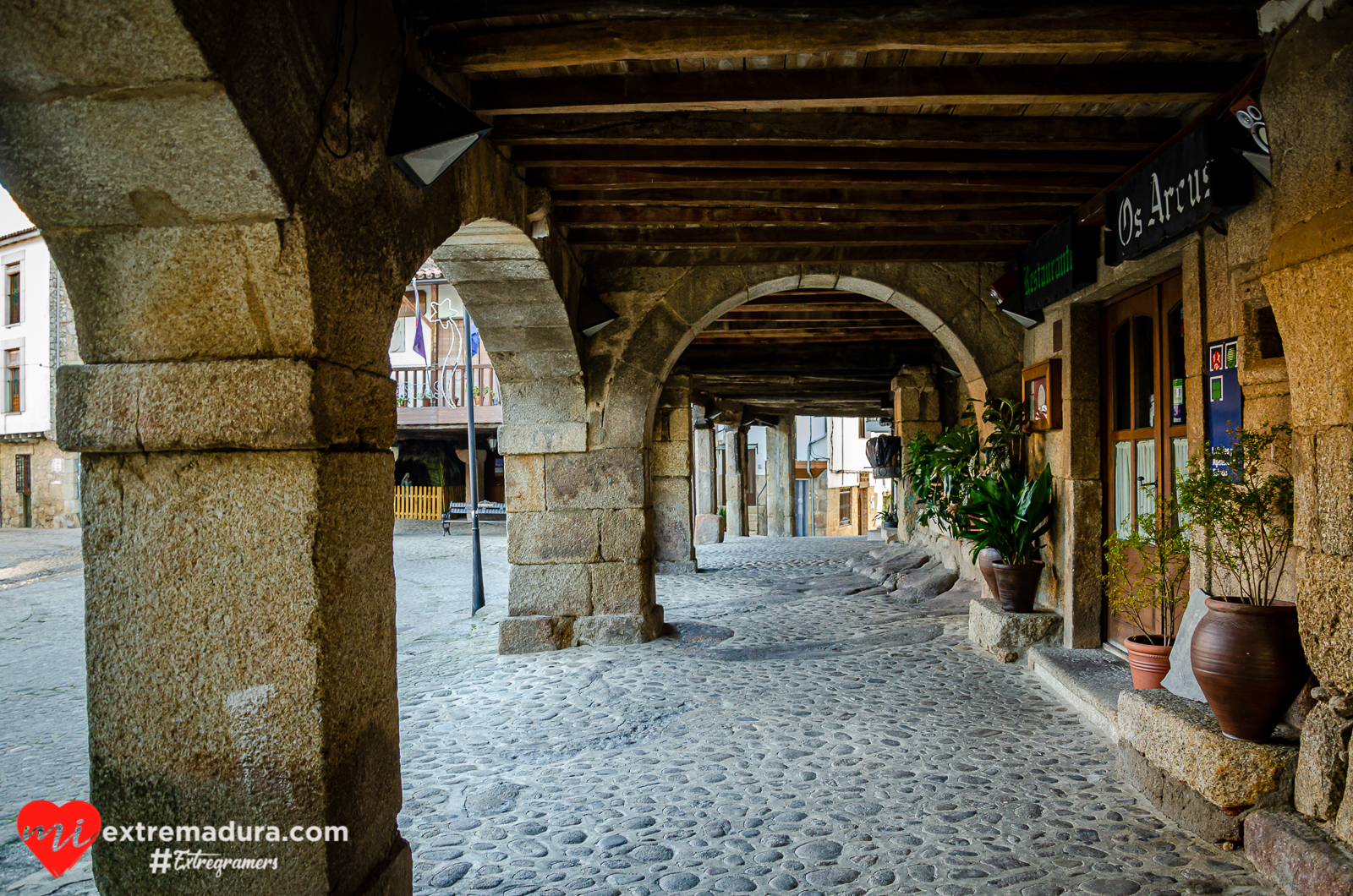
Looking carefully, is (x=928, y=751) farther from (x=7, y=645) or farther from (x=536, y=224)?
(x=7, y=645)

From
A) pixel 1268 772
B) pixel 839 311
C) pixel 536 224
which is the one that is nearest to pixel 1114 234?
pixel 1268 772

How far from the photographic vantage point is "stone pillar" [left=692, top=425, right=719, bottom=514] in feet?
49.1

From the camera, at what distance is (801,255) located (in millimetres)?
5188

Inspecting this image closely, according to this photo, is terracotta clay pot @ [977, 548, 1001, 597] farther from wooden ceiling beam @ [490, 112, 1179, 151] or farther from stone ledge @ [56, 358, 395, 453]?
stone ledge @ [56, 358, 395, 453]

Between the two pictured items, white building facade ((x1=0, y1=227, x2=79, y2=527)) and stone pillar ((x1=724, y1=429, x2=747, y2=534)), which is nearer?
stone pillar ((x1=724, y1=429, x2=747, y2=534))

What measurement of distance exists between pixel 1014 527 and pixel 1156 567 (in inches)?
50.7

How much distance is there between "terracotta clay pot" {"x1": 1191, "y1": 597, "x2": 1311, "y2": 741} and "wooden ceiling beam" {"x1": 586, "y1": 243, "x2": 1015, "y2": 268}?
3155 mm

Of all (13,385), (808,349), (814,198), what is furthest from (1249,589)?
(13,385)

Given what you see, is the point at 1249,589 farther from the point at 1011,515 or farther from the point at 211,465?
the point at 211,465

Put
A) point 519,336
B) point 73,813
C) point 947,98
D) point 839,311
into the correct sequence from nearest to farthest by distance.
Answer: point 73,813, point 947,98, point 519,336, point 839,311

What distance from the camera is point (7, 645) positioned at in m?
5.95

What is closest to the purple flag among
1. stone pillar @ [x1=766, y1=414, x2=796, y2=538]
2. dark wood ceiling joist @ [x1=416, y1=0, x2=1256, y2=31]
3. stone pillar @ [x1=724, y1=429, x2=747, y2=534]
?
stone pillar @ [x1=724, y1=429, x2=747, y2=534]

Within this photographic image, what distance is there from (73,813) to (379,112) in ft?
7.73

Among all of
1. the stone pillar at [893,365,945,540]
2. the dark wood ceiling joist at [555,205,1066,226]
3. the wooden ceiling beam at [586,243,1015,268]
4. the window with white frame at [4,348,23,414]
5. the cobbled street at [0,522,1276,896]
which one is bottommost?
the cobbled street at [0,522,1276,896]
